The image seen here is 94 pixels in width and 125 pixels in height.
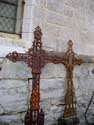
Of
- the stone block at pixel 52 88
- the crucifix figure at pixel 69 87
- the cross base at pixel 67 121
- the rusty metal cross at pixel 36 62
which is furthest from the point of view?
the crucifix figure at pixel 69 87

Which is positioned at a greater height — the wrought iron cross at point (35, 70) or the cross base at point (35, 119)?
the wrought iron cross at point (35, 70)

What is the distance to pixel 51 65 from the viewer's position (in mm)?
2988

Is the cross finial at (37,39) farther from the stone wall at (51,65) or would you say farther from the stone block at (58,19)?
the stone block at (58,19)

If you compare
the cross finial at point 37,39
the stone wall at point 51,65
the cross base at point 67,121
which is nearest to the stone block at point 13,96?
the stone wall at point 51,65

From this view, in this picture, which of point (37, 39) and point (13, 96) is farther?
point (37, 39)

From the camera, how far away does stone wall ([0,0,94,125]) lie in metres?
2.62

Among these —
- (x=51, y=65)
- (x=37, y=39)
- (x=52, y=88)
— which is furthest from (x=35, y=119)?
(x=37, y=39)

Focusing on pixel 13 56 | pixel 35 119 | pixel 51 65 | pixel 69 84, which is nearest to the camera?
pixel 13 56

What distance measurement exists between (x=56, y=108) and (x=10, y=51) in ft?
2.95

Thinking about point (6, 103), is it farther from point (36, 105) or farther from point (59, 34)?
point (59, 34)

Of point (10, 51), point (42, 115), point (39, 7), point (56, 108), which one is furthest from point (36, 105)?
point (39, 7)

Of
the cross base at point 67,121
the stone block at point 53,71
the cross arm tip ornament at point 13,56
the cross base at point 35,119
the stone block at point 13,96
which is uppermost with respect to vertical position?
the cross arm tip ornament at point 13,56

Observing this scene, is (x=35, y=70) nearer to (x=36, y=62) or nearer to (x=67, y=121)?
(x=36, y=62)

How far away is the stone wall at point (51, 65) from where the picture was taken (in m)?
2.62
